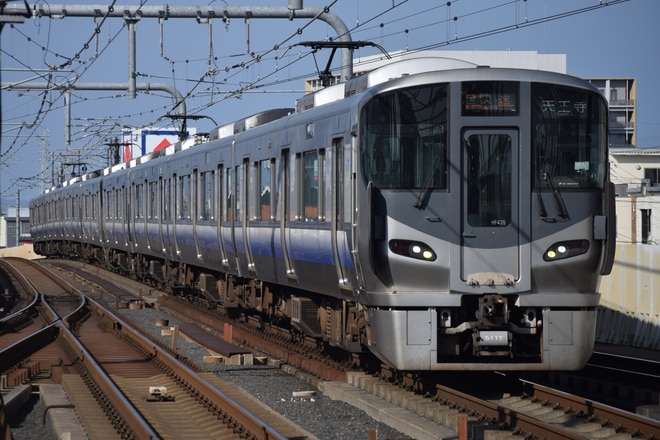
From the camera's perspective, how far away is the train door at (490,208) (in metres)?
10.4

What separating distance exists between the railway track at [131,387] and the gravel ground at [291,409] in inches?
11.6

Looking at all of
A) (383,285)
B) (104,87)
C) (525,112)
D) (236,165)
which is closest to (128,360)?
(236,165)

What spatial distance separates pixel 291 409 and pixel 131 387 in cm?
259

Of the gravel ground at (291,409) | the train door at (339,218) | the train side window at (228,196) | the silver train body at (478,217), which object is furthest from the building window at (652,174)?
the silver train body at (478,217)

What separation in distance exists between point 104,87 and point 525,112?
71.7 feet

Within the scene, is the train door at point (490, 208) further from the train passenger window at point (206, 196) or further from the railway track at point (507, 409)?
the train passenger window at point (206, 196)

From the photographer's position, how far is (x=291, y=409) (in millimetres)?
11062

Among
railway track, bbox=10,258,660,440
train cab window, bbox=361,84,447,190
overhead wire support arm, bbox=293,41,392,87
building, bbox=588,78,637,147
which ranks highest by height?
building, bbox=588,78,637,147

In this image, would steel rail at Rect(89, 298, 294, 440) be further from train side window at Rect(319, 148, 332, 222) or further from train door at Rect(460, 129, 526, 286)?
train door at Rect(460, 129, 526, 286)

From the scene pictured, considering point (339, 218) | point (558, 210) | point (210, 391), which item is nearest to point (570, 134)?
point (558, 210)

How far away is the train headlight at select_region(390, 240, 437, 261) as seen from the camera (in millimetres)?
10398

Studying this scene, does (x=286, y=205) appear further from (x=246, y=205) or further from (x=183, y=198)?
(x=183, y=198)

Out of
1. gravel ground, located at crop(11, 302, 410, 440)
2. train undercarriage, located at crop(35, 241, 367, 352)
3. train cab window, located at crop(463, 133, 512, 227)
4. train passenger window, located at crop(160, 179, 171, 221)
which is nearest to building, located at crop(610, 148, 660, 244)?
train undercarriage, located at crop(35, 241, 367, 352)

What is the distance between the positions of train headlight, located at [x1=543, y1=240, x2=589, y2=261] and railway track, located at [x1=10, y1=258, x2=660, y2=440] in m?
1.22
